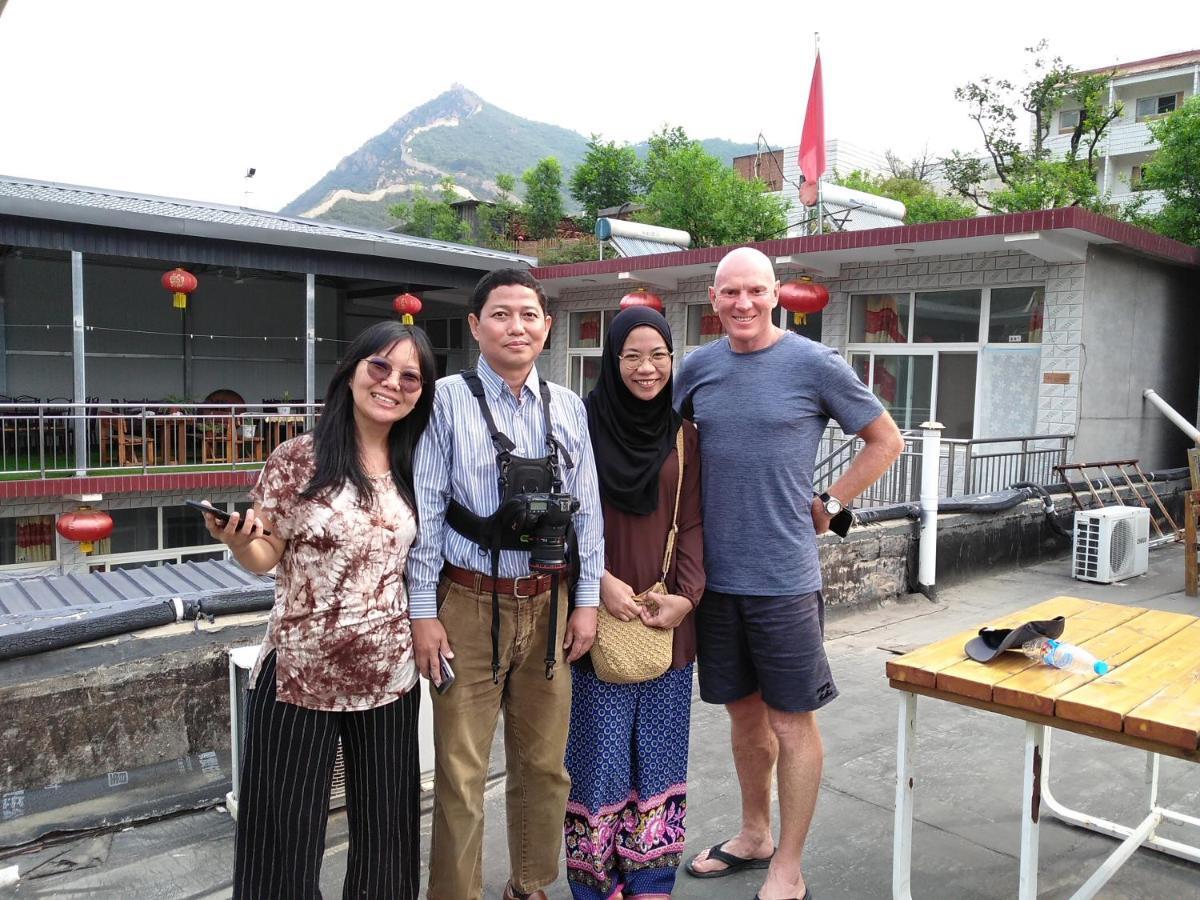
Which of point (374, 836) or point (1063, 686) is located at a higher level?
point (1063, 686)

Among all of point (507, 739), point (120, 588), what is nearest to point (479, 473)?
point (507, 739)

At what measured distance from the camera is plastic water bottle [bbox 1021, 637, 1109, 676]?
214 centimetres

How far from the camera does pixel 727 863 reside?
2588 millimetres

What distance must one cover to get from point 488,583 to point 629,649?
44cm

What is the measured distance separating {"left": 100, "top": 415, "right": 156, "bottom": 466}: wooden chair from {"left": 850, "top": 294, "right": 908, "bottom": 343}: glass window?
31.3 feet

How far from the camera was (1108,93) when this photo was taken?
117ft

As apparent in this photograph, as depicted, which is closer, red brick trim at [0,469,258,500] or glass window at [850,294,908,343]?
red brick trim at [0,469,258,500]

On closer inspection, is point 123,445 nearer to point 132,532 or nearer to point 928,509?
point 132,532

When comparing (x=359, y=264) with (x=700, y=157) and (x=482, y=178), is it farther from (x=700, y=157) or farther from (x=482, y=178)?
(x=482, y=178)

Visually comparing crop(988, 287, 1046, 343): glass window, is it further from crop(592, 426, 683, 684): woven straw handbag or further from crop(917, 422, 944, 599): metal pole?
crop(592, 426, 683, 684): woven straw handbag

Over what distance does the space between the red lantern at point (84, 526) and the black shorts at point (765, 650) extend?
1037cm

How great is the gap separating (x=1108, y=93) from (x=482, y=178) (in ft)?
272

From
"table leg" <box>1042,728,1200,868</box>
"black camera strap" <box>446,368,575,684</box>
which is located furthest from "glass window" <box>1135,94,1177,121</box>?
"black camera strap" <box>446,368,575,684</box>

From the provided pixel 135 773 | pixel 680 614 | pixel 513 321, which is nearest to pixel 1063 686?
pixel 680 614
